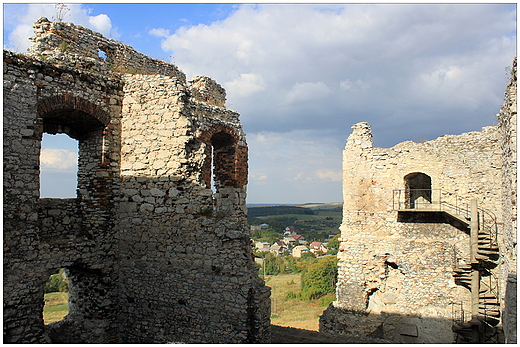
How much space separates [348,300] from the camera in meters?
13.5

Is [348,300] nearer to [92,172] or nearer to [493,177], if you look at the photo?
[493,177]

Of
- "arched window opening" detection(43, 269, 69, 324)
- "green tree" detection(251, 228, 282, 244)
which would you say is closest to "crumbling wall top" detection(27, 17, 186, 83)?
"arched window opening" detection(43, 269, 69, 324)

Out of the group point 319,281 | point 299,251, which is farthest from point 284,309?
point 299,251

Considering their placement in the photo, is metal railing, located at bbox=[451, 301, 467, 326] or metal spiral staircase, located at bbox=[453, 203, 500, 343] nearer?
metal spiral staircase, located at bbox=[453, 203, 500, 343]

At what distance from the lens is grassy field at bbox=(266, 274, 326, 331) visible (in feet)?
64.3

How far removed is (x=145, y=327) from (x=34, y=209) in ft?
10.9

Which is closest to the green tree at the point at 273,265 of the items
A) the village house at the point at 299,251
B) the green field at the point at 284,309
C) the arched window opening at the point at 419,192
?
the village house at the point at 299,251

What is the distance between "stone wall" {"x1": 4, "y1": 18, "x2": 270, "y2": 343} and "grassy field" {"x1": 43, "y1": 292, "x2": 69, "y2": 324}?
11452 mm

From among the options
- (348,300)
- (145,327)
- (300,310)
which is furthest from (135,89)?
(300,310)

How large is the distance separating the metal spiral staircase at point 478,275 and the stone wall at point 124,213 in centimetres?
857

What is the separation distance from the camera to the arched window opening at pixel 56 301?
57.2 ft

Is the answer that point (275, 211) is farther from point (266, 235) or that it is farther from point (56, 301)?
point (56, 301)

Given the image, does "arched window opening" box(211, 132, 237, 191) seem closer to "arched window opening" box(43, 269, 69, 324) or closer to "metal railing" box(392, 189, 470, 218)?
"metal railing" box(392, 189, 470, 218)

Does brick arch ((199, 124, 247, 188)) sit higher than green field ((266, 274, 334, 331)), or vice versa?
brick arch ((199, 124, 247, 188))
